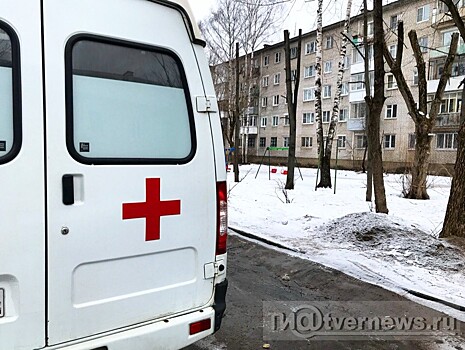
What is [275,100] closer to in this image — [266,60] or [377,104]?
[266,60]

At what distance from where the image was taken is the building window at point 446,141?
1115 inches

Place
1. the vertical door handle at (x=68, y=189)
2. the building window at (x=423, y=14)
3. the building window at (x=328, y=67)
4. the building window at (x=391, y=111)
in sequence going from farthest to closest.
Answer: the building window at (x=328, y=67) < the building window at (x=391, y=111) < the building window at (x=423, y=14) < the vertical door handle at (x=68, y=189)

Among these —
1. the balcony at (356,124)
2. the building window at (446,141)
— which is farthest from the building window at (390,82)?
the building window at (446,141)

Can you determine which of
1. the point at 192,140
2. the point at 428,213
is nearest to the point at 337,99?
the point at 428,213

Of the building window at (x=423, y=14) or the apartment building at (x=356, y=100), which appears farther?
the building window at (x=423, y=14)

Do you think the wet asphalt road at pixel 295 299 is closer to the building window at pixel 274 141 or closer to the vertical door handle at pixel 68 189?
the vertical door handle at pixel 68 189

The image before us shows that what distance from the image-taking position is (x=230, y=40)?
2862 centimetres

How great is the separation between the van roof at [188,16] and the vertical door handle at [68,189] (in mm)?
1095

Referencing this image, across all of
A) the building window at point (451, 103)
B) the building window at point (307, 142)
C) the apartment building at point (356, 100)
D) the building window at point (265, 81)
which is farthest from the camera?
the building window at point (265, 81)

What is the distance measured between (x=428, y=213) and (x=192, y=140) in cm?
913

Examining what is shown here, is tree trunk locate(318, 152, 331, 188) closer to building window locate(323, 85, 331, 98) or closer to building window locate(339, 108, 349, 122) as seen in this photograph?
building window locate(339, 108, 349, 122)

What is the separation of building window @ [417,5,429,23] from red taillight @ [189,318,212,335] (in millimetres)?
34140

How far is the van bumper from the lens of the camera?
1.90 m

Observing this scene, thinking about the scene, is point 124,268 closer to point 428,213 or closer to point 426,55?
point 428,213
